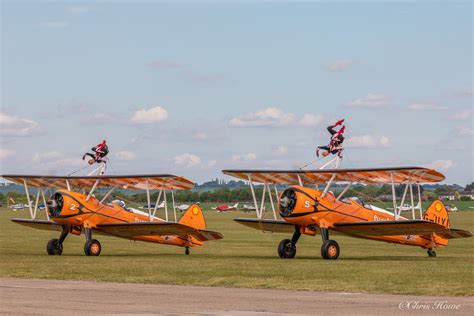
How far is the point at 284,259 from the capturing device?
102 feet

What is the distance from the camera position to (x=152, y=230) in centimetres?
3409

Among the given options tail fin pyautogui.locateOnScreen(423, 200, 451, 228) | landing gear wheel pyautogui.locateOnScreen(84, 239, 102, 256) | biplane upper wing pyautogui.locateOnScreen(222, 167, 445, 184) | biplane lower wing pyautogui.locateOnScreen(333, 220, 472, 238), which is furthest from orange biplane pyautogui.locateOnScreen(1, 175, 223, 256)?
tail fin pyautogui.locateOnScreen(423, 200, 451, 228)

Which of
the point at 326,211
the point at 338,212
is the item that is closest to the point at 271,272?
the point at 326,211

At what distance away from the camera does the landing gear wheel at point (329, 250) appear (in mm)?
30453

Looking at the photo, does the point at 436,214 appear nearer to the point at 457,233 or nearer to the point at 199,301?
the point at 457,233

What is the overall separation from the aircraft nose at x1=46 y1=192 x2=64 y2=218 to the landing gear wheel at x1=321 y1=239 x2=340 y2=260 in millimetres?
9111

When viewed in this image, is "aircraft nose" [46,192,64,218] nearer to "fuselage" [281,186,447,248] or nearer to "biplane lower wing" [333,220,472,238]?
"fuselage" [281,186,447,248]

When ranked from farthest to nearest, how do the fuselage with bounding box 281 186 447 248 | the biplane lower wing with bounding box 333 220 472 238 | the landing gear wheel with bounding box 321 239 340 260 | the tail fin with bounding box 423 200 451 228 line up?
the tail fin with bounding box 423 200 451 228 < the fuselage with bounding box 281 186 447 248 < the landing gear wheel with bounding box 321 239 340 260 < the biplane lower wing with bounding box 333 220 472 238

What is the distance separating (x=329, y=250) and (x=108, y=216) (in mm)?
8482

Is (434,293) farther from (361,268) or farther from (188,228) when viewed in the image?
(188,228)

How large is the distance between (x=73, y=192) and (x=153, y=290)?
49.6 ft

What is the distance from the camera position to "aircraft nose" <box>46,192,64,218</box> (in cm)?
3366

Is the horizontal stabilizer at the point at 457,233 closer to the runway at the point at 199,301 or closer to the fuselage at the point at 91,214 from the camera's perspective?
the fuselage at the point at 91,214

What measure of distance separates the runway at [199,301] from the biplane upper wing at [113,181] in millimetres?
12566
